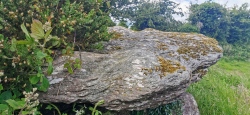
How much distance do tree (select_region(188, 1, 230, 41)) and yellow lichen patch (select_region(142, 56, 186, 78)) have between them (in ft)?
72.4

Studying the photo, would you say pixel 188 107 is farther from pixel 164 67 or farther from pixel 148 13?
pixel 148 13

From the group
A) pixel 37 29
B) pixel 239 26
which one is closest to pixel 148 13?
pixel 239 26

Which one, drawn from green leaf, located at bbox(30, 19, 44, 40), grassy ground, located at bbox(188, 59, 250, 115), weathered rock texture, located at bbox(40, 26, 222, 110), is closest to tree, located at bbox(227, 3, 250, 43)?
grassy ground, located at bbox(188, 59, 250, 115)

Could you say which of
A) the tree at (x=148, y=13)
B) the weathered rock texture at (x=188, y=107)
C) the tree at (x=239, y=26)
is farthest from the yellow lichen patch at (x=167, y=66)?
the tree at (x=239, y=26)

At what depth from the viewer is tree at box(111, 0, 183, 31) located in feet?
57.5

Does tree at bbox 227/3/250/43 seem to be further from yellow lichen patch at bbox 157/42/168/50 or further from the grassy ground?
yellow lichen patch at bbox 157/42/168/50

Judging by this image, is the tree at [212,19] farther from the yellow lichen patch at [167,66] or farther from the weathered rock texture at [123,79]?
the yellow lichen patch at [167,66]

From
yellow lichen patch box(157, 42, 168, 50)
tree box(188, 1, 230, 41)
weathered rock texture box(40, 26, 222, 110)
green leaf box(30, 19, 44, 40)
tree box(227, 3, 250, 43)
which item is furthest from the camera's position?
tree box(227, 3, 250, 43)

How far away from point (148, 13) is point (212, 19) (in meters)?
8.99

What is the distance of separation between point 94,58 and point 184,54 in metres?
1.46

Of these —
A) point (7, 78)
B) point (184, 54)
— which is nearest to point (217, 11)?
point (184, 54)

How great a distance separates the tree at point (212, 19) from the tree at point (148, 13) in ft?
12.9

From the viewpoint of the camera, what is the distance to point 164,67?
10.4ft

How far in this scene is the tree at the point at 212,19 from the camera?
79.4 ft
